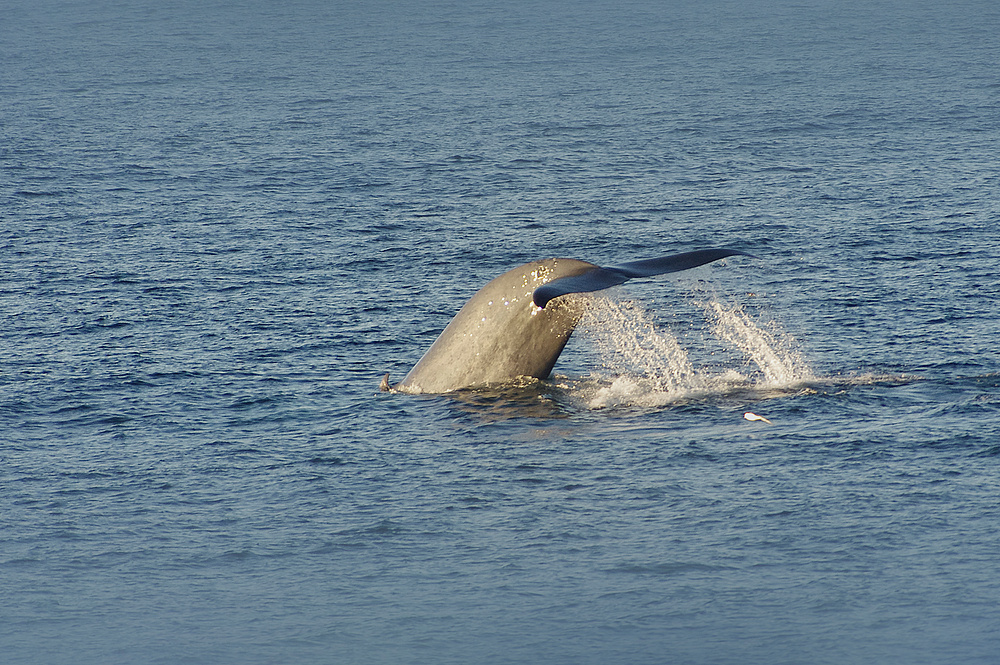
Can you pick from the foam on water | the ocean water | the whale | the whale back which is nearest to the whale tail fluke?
the whale

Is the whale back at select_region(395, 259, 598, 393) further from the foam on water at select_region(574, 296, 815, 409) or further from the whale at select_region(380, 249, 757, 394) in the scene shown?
the foam on water at select_region(574, 296, 815, 409)

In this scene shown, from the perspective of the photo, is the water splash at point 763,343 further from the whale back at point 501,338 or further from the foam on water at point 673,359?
the whale back at point 501,338

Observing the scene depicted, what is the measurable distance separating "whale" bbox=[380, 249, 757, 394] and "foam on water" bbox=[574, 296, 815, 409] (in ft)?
1.98

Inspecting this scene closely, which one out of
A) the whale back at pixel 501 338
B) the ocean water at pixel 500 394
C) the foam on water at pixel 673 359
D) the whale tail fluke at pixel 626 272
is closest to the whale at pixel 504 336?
the whale back at pixel 501 338

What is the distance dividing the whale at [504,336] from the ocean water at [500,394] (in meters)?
0.29

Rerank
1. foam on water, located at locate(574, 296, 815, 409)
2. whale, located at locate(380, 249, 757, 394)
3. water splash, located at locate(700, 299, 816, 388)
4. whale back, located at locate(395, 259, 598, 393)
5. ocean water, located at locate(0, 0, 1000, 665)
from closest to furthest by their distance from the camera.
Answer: ocean water, located at locate(0, 0, 1000, 665), whale, located at locate(380, 249, 757, 394), whale back, located at locate(395, 259, 598, 393), foam on water, located at locate(574, 296, 815, 409), water splash, located at locate(700, 299, 816, 388)

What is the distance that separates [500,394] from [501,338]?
0.57m

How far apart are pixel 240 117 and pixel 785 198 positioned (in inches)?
637

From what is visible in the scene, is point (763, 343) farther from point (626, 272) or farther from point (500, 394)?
point (626, 272)

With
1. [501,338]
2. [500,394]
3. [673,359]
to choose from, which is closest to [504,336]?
[501,338]

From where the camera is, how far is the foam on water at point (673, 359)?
1391 centimetres

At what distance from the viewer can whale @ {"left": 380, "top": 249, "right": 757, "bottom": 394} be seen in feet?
43.3

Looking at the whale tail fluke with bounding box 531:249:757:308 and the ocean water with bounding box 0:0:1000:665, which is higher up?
the whale tail fluke with bounding box 531:249:757:308

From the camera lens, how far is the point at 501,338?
13.5 meters
